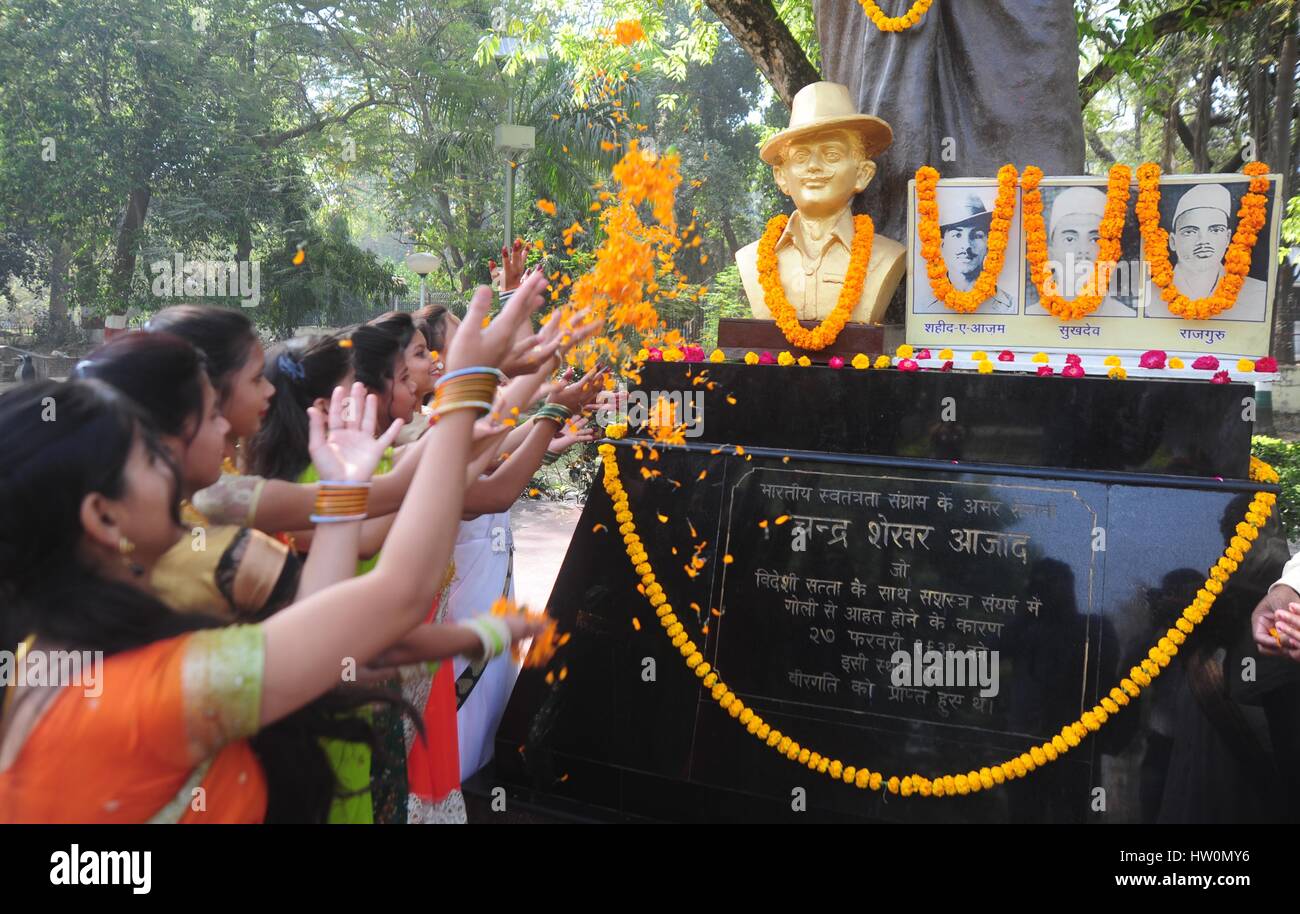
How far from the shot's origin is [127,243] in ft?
51.4

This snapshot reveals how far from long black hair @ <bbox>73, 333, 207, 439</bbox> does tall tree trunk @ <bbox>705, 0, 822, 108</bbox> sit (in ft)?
19.6

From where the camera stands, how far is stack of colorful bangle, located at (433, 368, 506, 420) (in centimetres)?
146

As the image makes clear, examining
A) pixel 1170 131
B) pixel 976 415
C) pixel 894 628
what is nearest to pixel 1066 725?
pixel 894 628

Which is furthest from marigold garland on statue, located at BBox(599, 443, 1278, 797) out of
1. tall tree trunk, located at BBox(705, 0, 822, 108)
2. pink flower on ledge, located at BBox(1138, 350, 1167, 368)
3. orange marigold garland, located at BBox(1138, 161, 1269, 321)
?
tall tree trunk, located at BBox(705, 0, 822, 108)

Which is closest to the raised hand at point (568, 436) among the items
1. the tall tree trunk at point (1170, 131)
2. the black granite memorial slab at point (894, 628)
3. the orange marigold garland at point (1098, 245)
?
the black granite memorial slab at point (894, 628)

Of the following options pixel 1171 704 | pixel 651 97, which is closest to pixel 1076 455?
pixel 1171 704

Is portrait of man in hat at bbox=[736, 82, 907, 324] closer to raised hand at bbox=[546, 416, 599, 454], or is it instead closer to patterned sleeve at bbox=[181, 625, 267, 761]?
raised hand at bbox=[546, 416, 599, 454]

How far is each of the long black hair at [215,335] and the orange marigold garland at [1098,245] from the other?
9.26ft

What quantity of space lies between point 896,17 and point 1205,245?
1872 mm

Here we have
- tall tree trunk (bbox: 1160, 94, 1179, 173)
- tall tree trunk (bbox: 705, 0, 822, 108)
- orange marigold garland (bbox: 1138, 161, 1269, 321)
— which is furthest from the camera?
tall tree trunk (bbox: 1160, 94, 1179, 173)

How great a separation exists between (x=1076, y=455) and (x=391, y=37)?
18339 mm

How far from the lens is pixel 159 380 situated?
1438 mm
